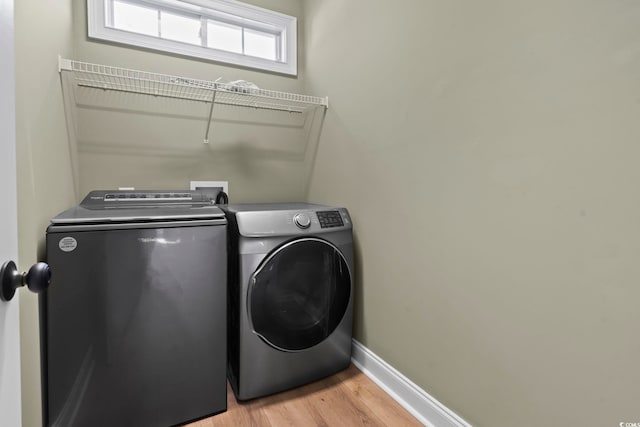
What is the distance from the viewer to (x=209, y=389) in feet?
4.39

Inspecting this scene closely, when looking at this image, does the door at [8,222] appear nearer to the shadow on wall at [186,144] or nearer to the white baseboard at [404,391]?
the shadow on wall at [186,144]

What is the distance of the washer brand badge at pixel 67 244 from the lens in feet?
3.51

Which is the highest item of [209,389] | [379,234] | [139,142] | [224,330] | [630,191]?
[139,142]

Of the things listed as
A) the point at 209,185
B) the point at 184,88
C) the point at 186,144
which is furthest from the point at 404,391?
the point at 184,88

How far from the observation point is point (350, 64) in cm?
175

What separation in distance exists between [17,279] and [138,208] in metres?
0.87

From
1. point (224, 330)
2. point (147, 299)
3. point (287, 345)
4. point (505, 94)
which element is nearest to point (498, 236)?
point (505, 94)

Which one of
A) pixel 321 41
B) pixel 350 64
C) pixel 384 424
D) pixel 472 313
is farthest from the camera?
pixel 321 41

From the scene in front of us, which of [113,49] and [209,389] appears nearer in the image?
[209,389]

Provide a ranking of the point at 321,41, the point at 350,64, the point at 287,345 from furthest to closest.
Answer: the point at 321,41
the point at 350,64
the point at 287,345

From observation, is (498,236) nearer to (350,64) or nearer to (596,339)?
(596,339)

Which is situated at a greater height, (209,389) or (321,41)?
(321,41)

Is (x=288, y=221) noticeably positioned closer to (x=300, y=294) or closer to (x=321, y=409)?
(x=300, y=294)

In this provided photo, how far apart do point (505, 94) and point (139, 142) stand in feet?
6.08
